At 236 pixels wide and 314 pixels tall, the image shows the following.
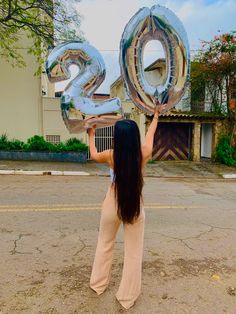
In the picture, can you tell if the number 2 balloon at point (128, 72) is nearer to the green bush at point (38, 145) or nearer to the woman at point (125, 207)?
the woman at point (125, 207)

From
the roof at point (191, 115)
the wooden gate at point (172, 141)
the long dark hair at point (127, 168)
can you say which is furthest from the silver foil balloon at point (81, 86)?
the wooden gate at point (172, 141)

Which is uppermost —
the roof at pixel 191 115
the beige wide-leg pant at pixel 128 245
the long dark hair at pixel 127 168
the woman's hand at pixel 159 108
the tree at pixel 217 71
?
the tree at pixel 217 71

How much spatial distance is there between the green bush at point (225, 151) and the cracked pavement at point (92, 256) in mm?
8655

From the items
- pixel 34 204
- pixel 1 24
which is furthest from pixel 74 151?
pixel 34 204

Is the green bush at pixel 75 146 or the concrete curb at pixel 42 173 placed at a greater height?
the green bush at pixel 75 146

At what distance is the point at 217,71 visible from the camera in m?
14.7

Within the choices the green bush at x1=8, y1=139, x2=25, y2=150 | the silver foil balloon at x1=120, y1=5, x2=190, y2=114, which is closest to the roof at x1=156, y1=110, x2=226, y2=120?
the green bush at x1=8, y1=139, x2=25, y2=150

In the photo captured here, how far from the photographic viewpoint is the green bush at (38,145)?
1354cm

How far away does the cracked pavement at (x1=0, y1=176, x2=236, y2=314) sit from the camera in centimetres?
276

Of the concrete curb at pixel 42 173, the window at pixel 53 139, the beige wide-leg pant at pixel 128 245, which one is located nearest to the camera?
the beige wide-leg pant at pixel 128 245

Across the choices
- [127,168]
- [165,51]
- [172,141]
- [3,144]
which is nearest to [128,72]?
[165,51]

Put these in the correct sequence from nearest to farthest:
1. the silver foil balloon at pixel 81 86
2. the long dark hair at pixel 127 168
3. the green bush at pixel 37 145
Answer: the long dark hair at pixel 127 168 < the silver foil balloon at pixel 81 86 < the green bush at pixel 37 145

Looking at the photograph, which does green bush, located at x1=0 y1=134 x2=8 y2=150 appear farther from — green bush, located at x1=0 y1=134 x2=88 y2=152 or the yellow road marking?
the yellow road marking

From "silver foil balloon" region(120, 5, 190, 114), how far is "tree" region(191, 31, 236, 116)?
12355 mm
